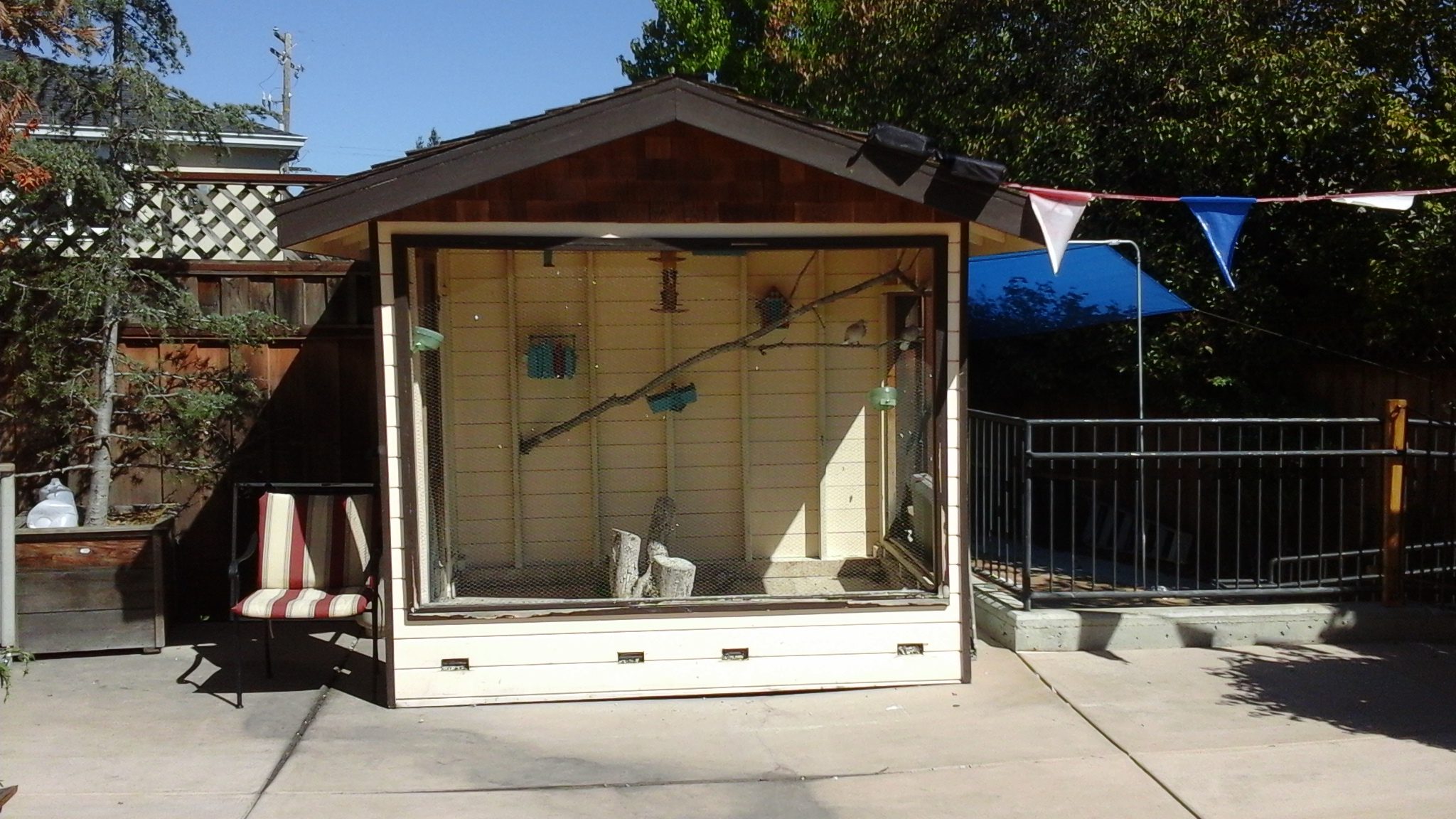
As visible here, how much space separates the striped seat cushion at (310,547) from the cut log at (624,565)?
1236mm

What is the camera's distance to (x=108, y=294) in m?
6.51

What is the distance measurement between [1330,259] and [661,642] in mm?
5641

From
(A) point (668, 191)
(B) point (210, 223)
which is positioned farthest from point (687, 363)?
(B) point (210, 223)

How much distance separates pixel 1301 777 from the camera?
4.76 metres

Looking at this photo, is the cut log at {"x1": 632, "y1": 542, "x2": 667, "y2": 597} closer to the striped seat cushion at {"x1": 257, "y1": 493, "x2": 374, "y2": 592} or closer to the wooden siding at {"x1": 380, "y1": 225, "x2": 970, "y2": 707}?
the wooden siding at {"x1": 380, "y1": 225, "x2": 970, "y2": 707}

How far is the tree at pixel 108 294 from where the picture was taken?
654 centimetres

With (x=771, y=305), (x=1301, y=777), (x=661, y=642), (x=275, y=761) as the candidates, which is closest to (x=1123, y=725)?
(x=1301, y=777)

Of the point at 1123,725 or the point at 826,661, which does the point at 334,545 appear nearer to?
the point at 826,661

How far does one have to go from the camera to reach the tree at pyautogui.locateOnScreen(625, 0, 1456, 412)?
838 cm

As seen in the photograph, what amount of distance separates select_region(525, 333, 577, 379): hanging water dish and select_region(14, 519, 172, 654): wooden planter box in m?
2.13

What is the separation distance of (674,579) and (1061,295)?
4.02 meters

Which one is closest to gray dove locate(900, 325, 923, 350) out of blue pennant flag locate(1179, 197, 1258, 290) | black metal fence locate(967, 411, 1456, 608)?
black metal fence locate(967, 411, 1456, 608)

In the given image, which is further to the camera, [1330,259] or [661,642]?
[1330,259]

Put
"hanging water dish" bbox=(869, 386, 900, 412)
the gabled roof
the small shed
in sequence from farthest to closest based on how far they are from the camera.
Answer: "hanging water dish" bbox=(869, 386, 900, 412)
the small shed
the gabled roof
